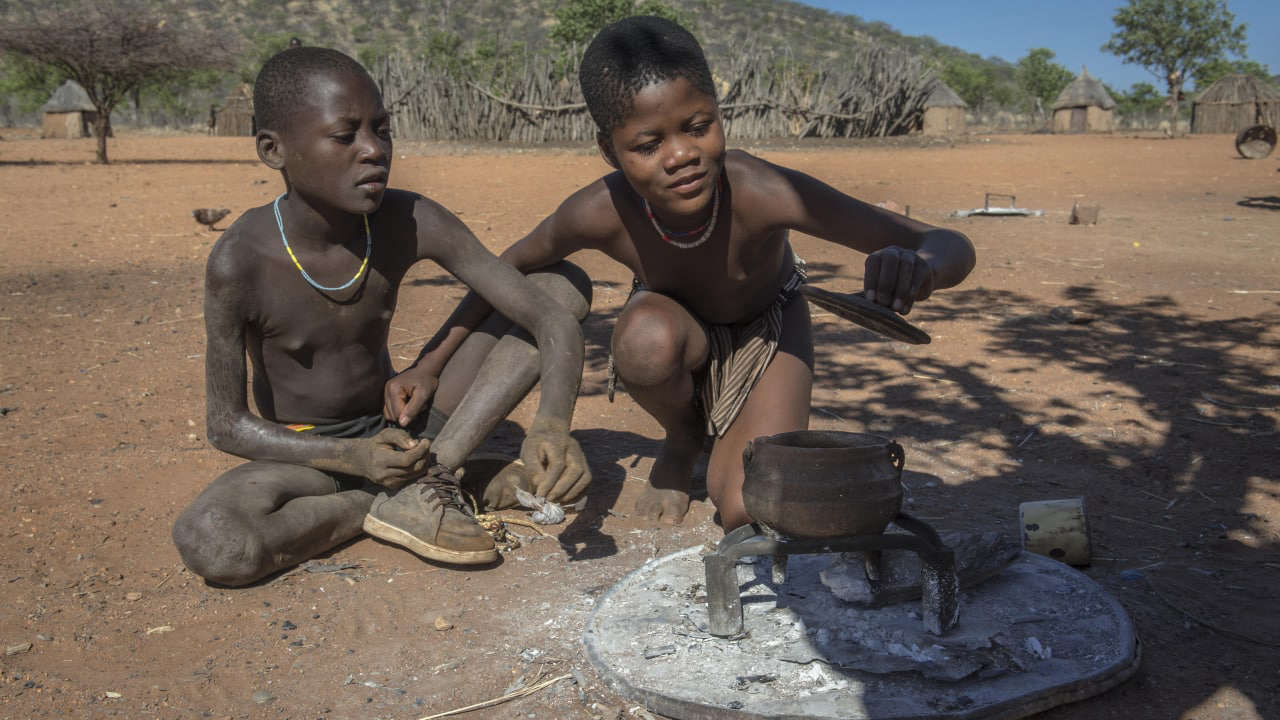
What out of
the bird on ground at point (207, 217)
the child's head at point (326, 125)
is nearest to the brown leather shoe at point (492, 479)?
the child's head at point (326, 125)

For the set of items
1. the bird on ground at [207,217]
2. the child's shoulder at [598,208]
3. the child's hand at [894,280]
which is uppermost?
the child's shoulder at [598,208]

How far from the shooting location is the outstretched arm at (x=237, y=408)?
2.75 m

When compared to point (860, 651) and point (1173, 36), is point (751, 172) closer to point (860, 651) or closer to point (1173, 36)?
point (860, 651)

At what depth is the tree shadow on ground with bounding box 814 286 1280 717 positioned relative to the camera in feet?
7.82

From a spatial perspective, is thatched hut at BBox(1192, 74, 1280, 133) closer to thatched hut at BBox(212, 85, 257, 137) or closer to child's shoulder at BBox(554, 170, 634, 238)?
thatched hut at BBox(212, 85, 257, 137)

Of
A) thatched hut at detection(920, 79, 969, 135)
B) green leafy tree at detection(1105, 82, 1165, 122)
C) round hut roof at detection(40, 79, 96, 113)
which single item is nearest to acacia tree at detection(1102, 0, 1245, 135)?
green leafy tree at detection(1105, 82, 1165, 122)

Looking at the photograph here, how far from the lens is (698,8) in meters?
76.6

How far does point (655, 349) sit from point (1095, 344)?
3.20m

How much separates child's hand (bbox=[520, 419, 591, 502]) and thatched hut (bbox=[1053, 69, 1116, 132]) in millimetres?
38998

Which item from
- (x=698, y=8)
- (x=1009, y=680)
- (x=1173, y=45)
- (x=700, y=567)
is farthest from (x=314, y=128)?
(x=698, y=8)

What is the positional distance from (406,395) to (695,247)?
3.47ft

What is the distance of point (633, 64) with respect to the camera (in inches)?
98.9

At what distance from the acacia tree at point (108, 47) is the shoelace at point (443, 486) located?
1811 cm

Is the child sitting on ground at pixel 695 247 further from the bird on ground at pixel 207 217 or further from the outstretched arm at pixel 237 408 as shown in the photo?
the bird on ground at pixel 207 217
